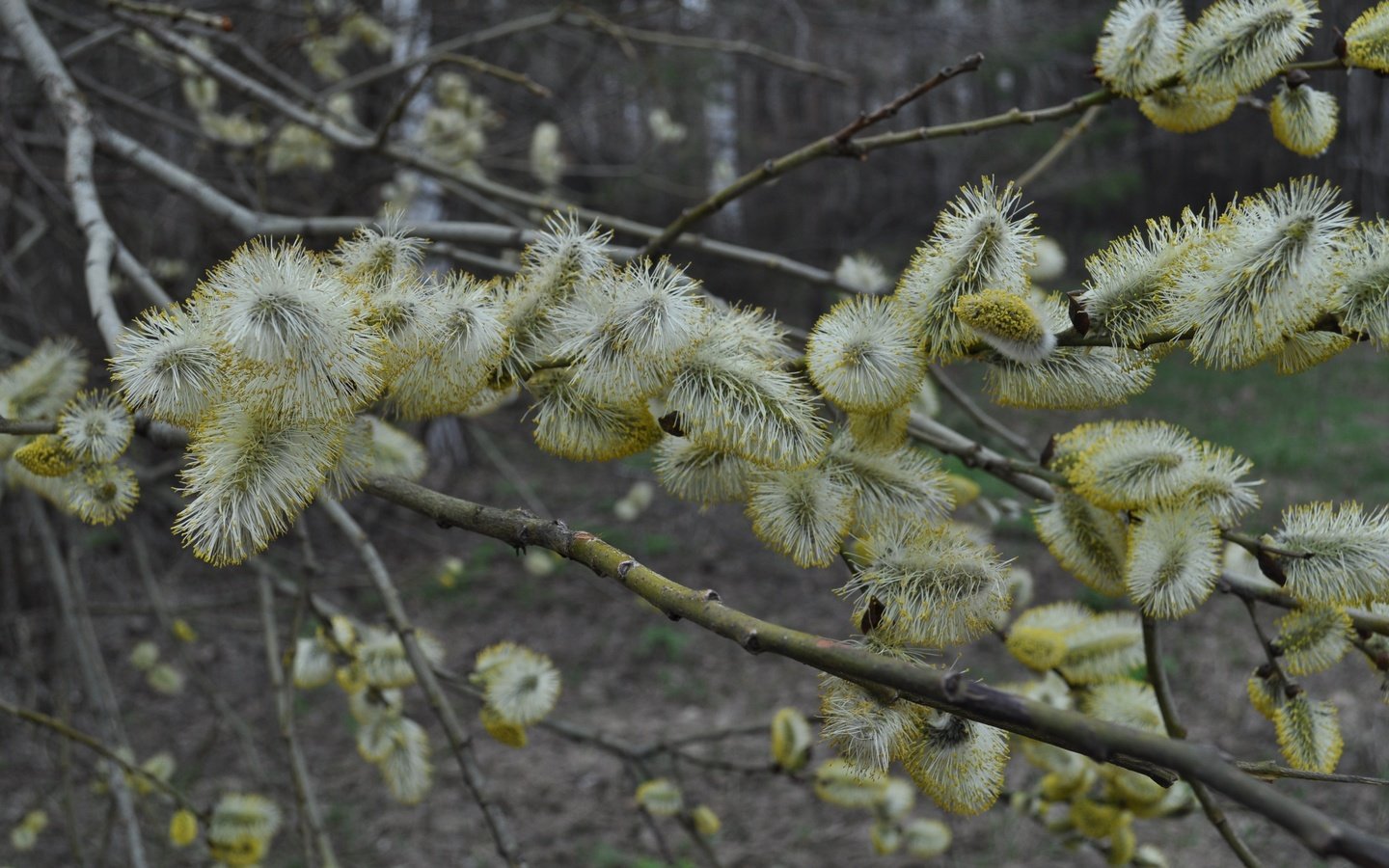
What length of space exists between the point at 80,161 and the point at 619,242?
4283 mm

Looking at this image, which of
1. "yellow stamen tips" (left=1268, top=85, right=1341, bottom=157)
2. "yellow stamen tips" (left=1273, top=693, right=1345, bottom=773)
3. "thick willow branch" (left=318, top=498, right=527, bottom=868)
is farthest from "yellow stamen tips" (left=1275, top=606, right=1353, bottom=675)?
"thick willow branch" (left=318, top=498, right=527, bottom=868)

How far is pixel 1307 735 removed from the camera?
4.52 ft

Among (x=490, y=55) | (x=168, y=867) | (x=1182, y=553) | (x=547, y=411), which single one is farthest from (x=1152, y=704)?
(x=490, y=55)

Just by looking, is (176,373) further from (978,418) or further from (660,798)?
(660,798)

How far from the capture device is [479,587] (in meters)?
7.09

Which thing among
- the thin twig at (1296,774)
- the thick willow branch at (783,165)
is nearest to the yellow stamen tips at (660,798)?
the thick willow branch at (783,165)

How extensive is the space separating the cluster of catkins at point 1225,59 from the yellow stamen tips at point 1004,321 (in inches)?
25.8

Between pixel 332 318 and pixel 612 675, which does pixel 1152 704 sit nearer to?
pixel 332 318

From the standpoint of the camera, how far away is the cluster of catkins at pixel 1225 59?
148cm

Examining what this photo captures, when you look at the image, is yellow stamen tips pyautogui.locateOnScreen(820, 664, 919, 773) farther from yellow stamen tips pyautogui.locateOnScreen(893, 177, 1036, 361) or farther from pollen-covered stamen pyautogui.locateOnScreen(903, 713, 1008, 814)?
yellow stamen tips pyautogui.locateOnScreen(893, 177, 1036, 361)

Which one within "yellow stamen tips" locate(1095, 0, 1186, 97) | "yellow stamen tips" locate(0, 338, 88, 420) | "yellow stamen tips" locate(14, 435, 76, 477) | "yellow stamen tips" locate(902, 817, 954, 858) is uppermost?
"yellow stamen tips" locate(1095, 0, 1186, 97)

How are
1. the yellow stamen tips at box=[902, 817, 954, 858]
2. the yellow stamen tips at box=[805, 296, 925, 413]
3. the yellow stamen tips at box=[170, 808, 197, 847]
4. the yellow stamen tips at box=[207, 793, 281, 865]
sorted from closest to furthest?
the yellow stamen tips at box=[805, 296, 925, 413] → the yellow stamen tips at box=[207, 793, 281, 865] → the yellow stamen tips at box=[170, 808, 197, 847] → the yellow stamen tips at box=[902, 817, 954, 858]

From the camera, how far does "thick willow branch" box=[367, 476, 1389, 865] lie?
0.65m

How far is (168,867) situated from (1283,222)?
14.9 ft
